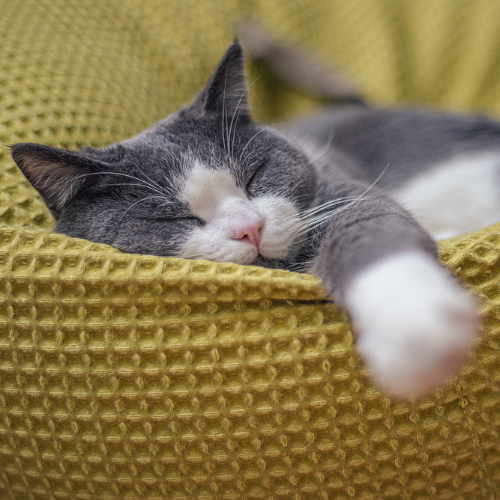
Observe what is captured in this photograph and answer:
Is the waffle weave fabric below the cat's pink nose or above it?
below

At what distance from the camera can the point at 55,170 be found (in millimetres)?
835

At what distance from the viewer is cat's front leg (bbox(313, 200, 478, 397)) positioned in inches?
20.4

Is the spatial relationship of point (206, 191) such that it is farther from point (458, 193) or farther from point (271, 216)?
point (458, 193)

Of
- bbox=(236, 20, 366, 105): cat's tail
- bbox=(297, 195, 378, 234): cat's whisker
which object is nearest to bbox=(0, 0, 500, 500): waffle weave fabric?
bbox=(297, 195, 378, 234): cat's whisker

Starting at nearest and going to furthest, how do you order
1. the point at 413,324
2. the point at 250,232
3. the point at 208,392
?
→ the point at 413,324 < the point at 208,392 < the point at 250,232

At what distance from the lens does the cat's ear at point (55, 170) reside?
2.63 feet

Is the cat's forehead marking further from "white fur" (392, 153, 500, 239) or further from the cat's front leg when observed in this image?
"white fur" (392, 153, 500, 239)

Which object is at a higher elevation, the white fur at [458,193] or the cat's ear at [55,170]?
the cat's ear at [55,170]

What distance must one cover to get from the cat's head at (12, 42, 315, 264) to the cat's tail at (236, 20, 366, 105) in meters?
0.80

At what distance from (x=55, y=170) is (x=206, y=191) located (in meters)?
0.30

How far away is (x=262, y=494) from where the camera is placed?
687 mm

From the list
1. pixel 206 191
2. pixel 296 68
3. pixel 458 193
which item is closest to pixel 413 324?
pixel 206 191

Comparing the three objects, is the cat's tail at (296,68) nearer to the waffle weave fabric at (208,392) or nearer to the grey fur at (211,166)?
the grey fur at (211,166)

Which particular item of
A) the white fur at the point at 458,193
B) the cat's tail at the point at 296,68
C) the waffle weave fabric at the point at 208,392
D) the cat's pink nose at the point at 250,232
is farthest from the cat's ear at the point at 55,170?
the cat's tail at the point at 296,68
